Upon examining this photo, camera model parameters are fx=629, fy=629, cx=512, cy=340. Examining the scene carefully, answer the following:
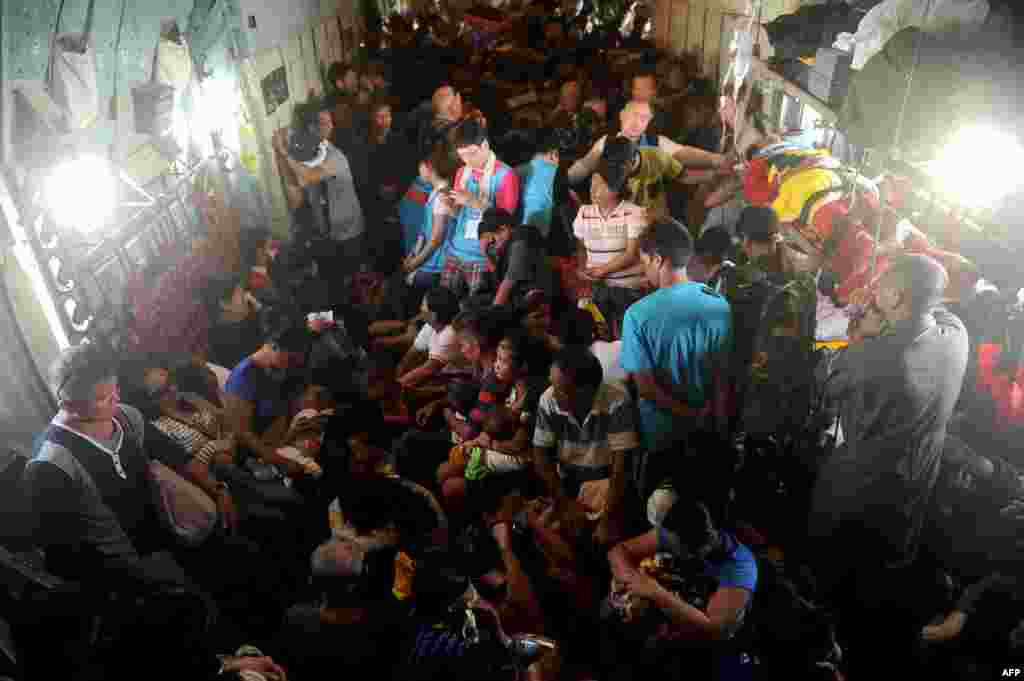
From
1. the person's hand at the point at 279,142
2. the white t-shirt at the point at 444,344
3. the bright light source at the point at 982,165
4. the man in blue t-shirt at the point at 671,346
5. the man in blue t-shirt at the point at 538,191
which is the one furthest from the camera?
the person's hand at the point at 279,142

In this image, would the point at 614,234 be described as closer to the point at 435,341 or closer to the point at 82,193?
the point at 435,341

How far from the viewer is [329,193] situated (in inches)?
220

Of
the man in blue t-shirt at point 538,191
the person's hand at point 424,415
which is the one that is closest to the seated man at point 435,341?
the person's hand at point 424,415

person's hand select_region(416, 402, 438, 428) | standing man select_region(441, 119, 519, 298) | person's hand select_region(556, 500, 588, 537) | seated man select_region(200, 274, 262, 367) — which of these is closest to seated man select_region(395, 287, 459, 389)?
person's hand select_region(416, 402, 438, 428)

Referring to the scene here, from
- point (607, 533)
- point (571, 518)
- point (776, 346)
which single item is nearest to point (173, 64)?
point (571, 518)

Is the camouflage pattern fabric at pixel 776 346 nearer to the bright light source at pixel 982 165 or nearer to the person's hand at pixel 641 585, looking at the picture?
the bright light source at pixel 982 165

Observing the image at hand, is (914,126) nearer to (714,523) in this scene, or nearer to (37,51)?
(714,523)

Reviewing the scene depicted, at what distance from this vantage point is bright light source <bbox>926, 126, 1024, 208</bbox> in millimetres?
1852

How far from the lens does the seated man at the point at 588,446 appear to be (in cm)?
310

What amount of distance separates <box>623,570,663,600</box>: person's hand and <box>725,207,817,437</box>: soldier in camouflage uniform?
113 centimetres

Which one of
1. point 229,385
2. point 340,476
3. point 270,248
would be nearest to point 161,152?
point 270,248

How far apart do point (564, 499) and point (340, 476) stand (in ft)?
3.74

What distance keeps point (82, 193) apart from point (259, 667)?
238 centimetres

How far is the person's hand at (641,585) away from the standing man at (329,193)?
3.84 meters
